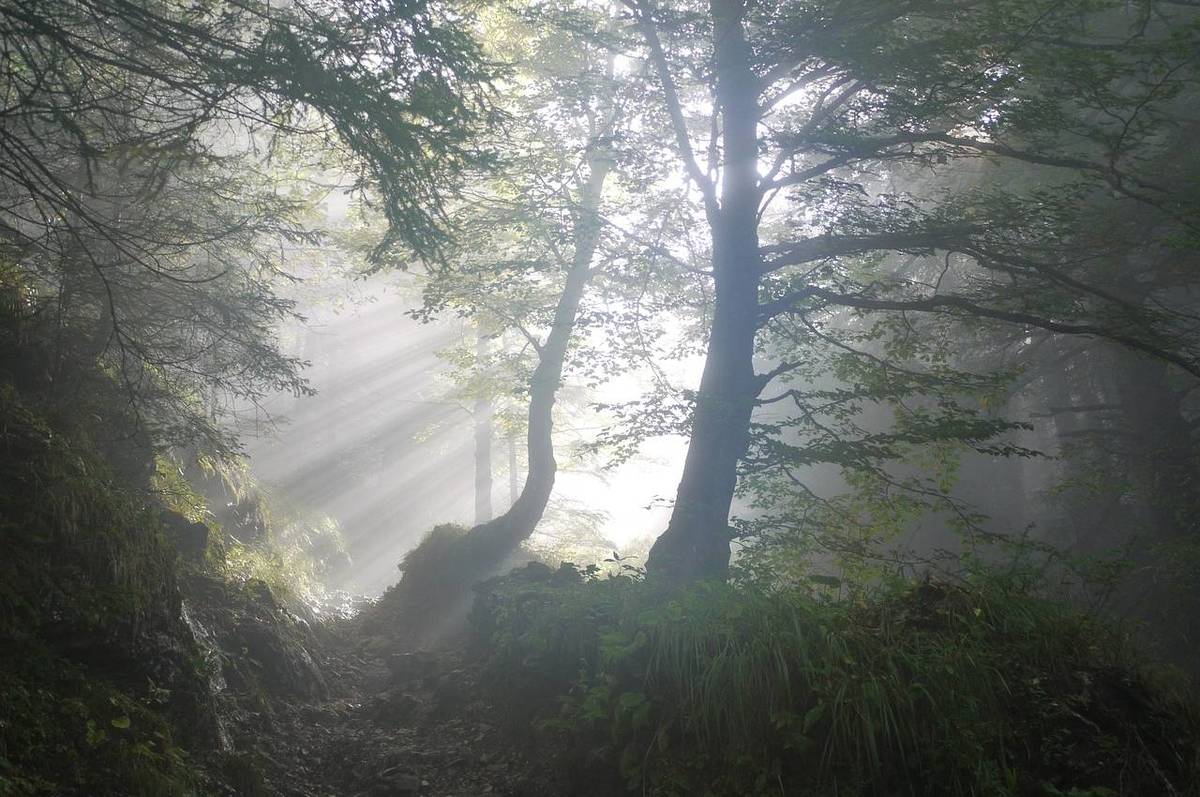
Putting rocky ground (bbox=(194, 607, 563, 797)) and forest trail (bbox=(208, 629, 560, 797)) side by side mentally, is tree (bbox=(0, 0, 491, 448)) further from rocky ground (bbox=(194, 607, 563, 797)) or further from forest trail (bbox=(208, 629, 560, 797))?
forest trail (bbox=(208, 629, 560, 797))

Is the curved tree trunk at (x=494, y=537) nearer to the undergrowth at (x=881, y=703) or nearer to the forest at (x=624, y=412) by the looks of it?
the forest at (x=624, y=412)

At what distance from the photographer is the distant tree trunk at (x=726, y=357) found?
26.6 feet

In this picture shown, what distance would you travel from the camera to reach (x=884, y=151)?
27.9 feet

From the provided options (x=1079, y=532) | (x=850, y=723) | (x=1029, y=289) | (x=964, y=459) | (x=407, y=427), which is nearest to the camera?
(x=850, y=723)

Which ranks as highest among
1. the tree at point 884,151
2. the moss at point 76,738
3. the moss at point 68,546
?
the tree at point 884,151

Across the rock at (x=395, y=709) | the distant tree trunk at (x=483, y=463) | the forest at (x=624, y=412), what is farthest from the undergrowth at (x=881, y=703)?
the distant tree trunk at (x=483, y=463)

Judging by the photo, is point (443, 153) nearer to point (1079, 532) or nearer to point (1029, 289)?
point (1029, 289)

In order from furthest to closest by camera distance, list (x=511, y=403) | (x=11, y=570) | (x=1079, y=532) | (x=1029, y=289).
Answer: (x=511, y=403) → (x=1079, y=532) → (x=1029, y=289) → (x=11, y=570)

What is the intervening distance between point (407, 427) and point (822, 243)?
26.5 metres

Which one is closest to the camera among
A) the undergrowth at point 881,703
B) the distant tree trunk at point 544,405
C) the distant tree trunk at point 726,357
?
the undergrowth at point 881,703

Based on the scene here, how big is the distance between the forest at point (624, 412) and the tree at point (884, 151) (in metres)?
0.07

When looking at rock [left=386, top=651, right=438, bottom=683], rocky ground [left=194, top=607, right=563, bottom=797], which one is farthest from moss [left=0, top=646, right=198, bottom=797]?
rock [left=386, top=651, right=438, bottom=683]

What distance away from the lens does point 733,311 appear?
871 cm

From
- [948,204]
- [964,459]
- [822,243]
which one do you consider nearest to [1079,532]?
[964,459]
